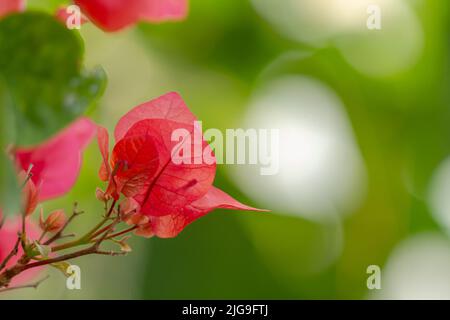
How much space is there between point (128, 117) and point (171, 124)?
0.03 meters

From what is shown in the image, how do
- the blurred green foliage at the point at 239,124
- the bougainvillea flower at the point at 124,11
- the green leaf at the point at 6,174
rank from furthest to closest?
the blurred green foliage at the point at 239,124 → the bougainvillea flower at the point at 124,11 → the green leaf at the point at 6,174

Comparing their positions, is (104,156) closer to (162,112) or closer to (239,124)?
(162,112)

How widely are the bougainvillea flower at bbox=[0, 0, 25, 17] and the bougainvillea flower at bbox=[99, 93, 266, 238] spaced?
8 cm

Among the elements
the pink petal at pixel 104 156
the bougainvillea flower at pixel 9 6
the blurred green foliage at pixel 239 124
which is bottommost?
the pink petal at pixel 104 156

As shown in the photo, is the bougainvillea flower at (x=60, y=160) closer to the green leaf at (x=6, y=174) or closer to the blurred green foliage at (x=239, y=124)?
the green leaf at (x=6, y=174)

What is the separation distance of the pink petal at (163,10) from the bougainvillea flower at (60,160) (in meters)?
0.07

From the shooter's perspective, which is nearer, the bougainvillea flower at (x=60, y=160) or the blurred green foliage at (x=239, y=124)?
the bougainvillea flower at (x=60, y=160)

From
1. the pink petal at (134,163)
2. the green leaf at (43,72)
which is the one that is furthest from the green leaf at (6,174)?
the pink petal at (134,163)

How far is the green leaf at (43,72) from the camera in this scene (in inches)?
6.9

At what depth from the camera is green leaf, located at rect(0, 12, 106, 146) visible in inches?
6.9

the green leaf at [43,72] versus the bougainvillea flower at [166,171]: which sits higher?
the bougainvillea flower at [166,171]

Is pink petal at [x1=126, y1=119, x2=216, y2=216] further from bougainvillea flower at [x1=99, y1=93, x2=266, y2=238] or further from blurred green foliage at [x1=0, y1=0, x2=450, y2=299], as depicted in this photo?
blurred green foliage at [x1=0, y1=0, x2=450, y2=299]

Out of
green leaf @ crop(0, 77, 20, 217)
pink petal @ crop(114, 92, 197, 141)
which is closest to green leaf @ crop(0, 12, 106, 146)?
green leaf @ crop(0, 77, 20, 217)
